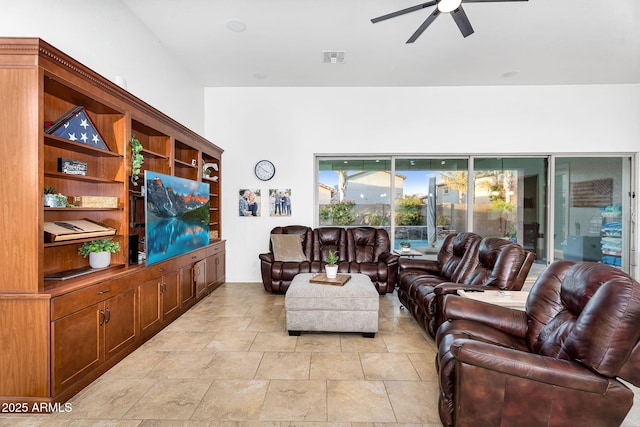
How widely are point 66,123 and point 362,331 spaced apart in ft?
10.3

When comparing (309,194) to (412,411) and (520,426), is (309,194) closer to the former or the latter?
(412,411)

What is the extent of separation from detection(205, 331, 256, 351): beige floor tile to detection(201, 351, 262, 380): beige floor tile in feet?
0.34

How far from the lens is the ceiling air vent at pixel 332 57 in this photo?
4121 millimetres

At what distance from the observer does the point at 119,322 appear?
2656 millimetres

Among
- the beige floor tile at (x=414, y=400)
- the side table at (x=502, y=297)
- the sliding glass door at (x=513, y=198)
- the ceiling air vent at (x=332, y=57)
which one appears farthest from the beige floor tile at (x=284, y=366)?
the sliding glass door at (x=513, y=198)

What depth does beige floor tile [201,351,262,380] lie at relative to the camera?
248 cm

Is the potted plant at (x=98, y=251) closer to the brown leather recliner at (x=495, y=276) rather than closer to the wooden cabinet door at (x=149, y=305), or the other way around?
the wooden cabinet door at (x=149, y=305)

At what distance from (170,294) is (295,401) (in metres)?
2.08

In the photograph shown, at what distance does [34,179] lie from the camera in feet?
6.57

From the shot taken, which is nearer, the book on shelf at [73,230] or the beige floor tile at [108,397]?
the beige floor tile at [108,397]

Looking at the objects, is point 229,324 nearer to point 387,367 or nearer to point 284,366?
point 284,366

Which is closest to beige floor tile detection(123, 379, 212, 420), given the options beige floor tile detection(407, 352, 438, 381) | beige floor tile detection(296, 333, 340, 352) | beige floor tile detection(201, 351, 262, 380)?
beige floor tile detection(201, 351, 262, 380)

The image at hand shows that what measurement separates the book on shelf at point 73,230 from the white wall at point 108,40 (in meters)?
1.37

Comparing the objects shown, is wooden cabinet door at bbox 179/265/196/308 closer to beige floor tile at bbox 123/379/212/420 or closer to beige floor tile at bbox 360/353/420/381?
beige floor tile at bbox 123/379/212/420
